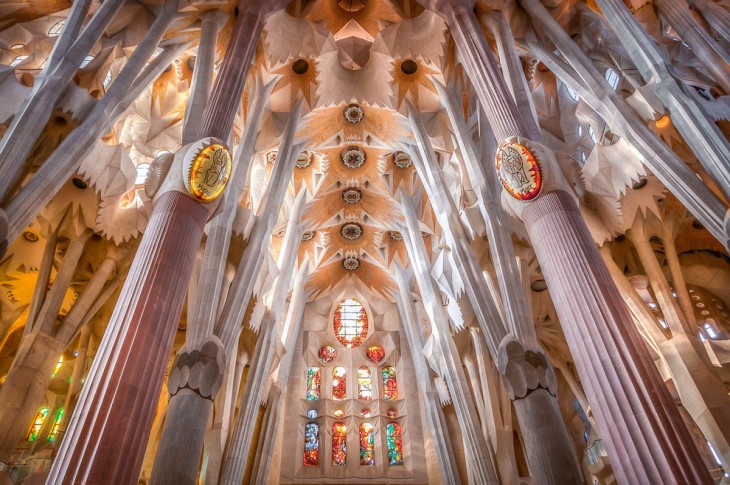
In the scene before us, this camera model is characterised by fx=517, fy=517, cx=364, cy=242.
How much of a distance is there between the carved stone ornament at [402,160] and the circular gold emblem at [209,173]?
11.7 m

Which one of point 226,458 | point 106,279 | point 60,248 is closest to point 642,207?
point 226,458

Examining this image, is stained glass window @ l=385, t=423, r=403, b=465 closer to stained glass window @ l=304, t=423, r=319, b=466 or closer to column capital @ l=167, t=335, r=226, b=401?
stained glass window @ l=304, t=423, r=319, b=466

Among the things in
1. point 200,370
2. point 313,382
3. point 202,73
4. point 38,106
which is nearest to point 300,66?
point 202,73

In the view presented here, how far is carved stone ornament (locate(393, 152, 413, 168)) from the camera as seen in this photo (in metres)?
19.4

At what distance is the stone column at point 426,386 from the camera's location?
1612cm

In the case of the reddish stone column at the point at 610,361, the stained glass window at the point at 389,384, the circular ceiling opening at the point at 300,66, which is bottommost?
the reddish stone column at the point at 610,361

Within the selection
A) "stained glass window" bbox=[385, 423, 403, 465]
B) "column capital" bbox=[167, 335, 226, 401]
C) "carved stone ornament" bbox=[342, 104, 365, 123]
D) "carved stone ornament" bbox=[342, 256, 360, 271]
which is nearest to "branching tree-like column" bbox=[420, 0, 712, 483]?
"column capital" bbox=[167, 335, 226, 401]

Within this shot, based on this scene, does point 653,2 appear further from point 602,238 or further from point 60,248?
point 60,248

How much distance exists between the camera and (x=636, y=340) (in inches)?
254

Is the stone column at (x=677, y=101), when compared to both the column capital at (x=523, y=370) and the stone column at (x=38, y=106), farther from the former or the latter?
the stone column at (x=38, y=106)

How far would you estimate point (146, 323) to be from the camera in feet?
21.4

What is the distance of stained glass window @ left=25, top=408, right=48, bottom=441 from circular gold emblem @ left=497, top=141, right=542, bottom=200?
1531 centimetres

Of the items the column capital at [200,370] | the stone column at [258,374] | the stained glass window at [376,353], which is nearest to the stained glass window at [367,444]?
the stained glass window at [376,353]

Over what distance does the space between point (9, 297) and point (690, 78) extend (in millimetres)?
17842
